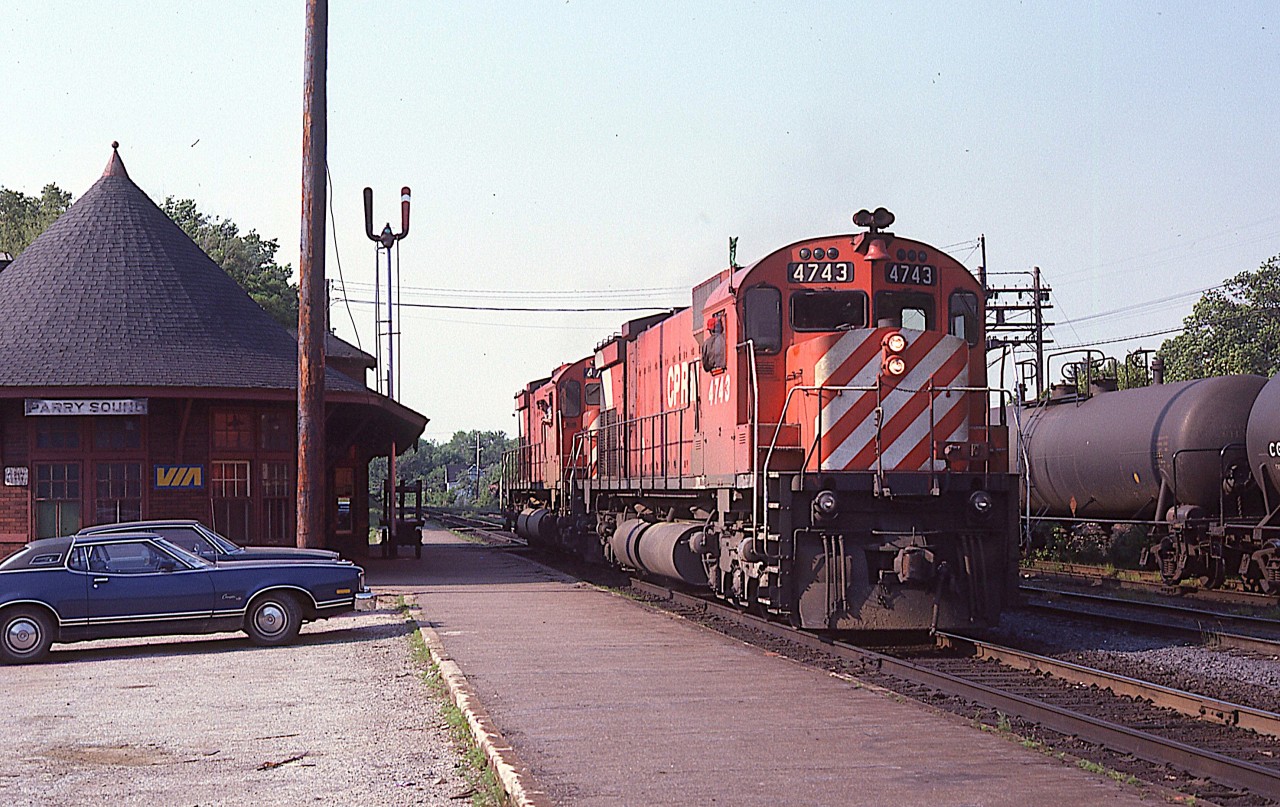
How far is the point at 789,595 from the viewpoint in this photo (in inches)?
545

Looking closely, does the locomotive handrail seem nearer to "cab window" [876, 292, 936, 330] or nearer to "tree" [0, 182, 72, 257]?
"cab window" [876, 292, 936, 330]

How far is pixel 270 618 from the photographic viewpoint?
15695 mm

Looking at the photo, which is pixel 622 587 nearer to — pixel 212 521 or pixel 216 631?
pixel 212 521

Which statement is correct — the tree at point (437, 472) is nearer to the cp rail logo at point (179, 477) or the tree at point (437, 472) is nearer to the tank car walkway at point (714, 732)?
the cp rail logo at point (179, 477)

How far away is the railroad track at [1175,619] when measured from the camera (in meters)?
14.3

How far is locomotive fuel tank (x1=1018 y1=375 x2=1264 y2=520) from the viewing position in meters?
20.9

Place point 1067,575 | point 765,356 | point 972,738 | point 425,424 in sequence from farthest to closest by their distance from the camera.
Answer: point 425,424
point 1067,575
point 765,356
point 972,738

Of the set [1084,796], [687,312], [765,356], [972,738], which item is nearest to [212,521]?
[687,312]

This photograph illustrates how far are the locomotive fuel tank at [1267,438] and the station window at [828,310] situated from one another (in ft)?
24.7

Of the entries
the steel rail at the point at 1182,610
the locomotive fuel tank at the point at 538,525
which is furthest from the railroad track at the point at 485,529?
the steel rail at the point at 1182,610

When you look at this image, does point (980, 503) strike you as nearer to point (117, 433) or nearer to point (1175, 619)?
point (1175, 619)

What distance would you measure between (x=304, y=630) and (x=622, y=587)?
22.8 feet

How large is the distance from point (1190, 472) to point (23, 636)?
16.4 meters

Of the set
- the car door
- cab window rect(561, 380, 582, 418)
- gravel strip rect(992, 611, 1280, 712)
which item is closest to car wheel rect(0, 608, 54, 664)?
the car door
